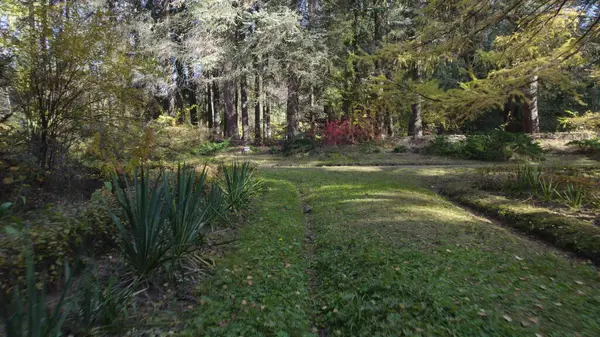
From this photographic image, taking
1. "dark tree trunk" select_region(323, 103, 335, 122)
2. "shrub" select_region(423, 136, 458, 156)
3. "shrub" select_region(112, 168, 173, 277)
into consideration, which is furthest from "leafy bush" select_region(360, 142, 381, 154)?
"shrub" select_region(112, 168, 173, 277)

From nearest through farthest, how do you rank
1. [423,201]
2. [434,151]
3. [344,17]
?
[423,201], [434,151], [344,17]

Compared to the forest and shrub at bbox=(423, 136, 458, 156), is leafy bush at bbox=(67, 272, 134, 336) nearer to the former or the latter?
the forest

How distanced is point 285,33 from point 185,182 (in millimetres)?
13530

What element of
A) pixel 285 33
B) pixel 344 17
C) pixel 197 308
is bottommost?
pixel 197 308

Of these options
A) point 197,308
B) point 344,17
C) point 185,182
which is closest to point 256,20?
point 344,17

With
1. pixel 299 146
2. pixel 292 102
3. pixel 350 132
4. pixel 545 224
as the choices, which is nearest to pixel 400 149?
pixel 350 132

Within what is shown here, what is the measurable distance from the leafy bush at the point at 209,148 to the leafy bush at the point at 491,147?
1012cm

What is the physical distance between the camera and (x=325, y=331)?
282 cm

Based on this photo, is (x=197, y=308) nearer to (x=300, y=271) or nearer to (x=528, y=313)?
(x=300, y=271)

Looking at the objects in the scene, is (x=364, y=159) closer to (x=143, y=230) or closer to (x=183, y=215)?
(x=183, y=215)

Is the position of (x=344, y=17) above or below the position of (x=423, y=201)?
above

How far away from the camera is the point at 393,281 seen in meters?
3.23

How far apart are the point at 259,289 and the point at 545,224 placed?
4763 mm

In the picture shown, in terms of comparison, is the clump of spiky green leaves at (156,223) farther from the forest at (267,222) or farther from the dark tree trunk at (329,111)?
→ the dark tree trunk at (329,111)
